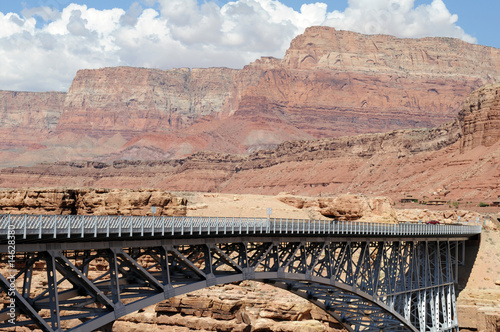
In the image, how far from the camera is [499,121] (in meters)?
145

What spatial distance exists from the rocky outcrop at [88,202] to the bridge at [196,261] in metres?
4.73

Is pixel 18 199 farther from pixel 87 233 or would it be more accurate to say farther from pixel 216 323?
pixel 87 233

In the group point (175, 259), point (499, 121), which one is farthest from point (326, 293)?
point (499, 121)

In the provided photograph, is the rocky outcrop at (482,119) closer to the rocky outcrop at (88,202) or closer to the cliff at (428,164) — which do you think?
the cliff at (428,164)

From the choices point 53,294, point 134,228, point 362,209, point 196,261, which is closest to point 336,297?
point 196,261

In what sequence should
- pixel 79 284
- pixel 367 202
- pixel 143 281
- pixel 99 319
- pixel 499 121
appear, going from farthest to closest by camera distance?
pixel 499 121 < pixel 367 202 < pixel 143 281 < pixel 79 284 < pixel 99 319

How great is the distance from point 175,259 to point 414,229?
2638 cm

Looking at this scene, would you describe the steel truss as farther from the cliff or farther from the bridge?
the cliff

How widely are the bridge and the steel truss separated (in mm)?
75

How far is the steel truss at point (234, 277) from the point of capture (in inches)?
982

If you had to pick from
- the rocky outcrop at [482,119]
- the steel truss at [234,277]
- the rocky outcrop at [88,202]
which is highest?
the rocky outcrop at [482,119]

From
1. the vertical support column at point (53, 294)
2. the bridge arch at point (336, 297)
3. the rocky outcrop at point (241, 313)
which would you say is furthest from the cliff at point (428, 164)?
the vertical support column at point (53, 294)

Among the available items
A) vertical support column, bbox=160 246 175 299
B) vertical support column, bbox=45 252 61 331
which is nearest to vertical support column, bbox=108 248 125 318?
vertical support column, bbox=45 252 61 331

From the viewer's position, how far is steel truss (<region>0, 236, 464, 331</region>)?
25.0 m
